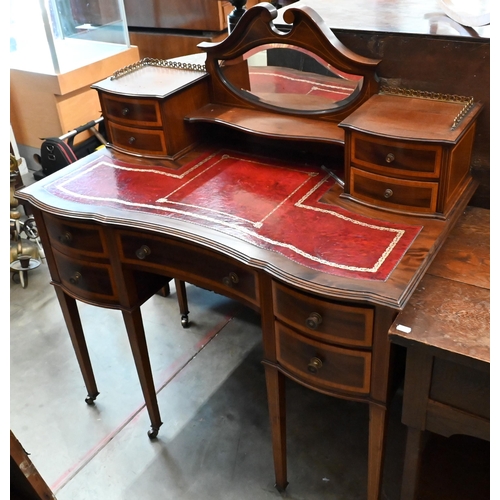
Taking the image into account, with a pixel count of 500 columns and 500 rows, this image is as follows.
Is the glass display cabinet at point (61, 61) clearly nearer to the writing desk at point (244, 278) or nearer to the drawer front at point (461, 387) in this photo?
the writing desk at point (244, 278)

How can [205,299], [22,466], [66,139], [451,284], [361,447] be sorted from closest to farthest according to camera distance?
[22,466]
[451,284]
[361,447]
[205,299]
[66,139]

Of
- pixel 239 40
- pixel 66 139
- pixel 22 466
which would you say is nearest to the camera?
pixel 22 466

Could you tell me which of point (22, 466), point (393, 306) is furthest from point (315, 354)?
point (22, 466)

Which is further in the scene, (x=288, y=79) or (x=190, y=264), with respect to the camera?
(x=288, y=79)

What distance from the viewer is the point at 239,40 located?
5.14 ft

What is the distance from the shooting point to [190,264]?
145cm

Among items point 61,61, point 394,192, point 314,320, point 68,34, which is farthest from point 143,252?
point 68,34

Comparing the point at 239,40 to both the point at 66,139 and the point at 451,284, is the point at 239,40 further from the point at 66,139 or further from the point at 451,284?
the point at 66,139

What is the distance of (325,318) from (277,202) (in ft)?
1.21

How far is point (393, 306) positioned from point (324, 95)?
0.77 meters

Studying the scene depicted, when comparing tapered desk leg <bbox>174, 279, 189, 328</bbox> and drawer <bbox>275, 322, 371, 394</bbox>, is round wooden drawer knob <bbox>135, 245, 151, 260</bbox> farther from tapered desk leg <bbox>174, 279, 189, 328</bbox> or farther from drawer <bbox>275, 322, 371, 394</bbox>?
tapered desk leg <bbox>174, 279, 189, 328</bbox>

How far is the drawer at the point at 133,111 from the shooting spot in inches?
63.3

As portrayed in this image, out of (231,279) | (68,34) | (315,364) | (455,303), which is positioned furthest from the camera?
(68,34)

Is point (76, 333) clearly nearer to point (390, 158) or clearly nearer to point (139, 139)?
point (139, 139)
